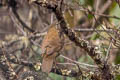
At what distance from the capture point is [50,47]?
8.56 ft

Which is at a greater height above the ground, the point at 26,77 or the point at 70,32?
the point at 70,32

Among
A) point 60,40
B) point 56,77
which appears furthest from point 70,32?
point 56,77

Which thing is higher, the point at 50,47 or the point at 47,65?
the point at 50,47

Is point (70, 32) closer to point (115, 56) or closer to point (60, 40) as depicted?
point (60, 40)

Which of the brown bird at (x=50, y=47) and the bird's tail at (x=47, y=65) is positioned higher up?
the brown bird at (x=50, y=47)

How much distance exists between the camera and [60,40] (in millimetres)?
2572

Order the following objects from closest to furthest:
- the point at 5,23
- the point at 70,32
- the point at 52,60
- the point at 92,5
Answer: the point at 70,32 < the point at 52,60 < the point at 92,5 < the point at 5,23

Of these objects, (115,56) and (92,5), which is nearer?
(115,56)

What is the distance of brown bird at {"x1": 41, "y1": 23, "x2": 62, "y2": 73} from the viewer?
8.41 feet

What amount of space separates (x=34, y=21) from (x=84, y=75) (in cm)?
283

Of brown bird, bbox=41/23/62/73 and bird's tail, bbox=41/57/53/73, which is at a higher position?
brown bird, bbox=41/23/62/73

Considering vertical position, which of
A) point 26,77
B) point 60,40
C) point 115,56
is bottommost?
point 115,56

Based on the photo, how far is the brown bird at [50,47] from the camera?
8.41 ft

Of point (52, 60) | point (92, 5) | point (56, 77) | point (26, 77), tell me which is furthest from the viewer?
point (92, 5)
